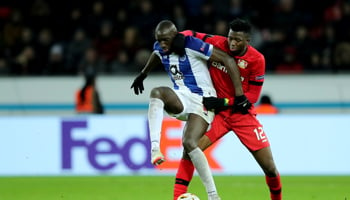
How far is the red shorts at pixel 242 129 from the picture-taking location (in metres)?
8.38

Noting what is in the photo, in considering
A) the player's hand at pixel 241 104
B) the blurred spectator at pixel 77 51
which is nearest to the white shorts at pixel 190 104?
the player's hand at pixel 241 104

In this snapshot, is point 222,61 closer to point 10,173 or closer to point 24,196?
point 24,196

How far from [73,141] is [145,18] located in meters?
4.20

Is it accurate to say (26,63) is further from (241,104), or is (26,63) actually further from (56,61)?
(241,104)

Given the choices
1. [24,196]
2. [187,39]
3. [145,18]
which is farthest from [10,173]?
[187,39]

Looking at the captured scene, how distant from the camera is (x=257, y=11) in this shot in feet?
56.4

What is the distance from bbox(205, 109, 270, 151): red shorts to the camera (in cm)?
838

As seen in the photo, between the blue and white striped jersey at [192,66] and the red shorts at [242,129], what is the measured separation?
1.00 ft

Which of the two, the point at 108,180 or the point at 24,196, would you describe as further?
the point at 108,180

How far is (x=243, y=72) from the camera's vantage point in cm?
849

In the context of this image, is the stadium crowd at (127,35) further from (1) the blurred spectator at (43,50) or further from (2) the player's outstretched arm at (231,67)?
(2) the player's outstretched arm at (231,67)

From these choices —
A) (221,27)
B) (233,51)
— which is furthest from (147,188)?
(221,27)

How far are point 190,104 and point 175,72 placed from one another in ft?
1.21

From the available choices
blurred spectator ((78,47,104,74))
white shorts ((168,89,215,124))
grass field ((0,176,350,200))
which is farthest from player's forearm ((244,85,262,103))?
blurred spectator ((78,47,104,74))
